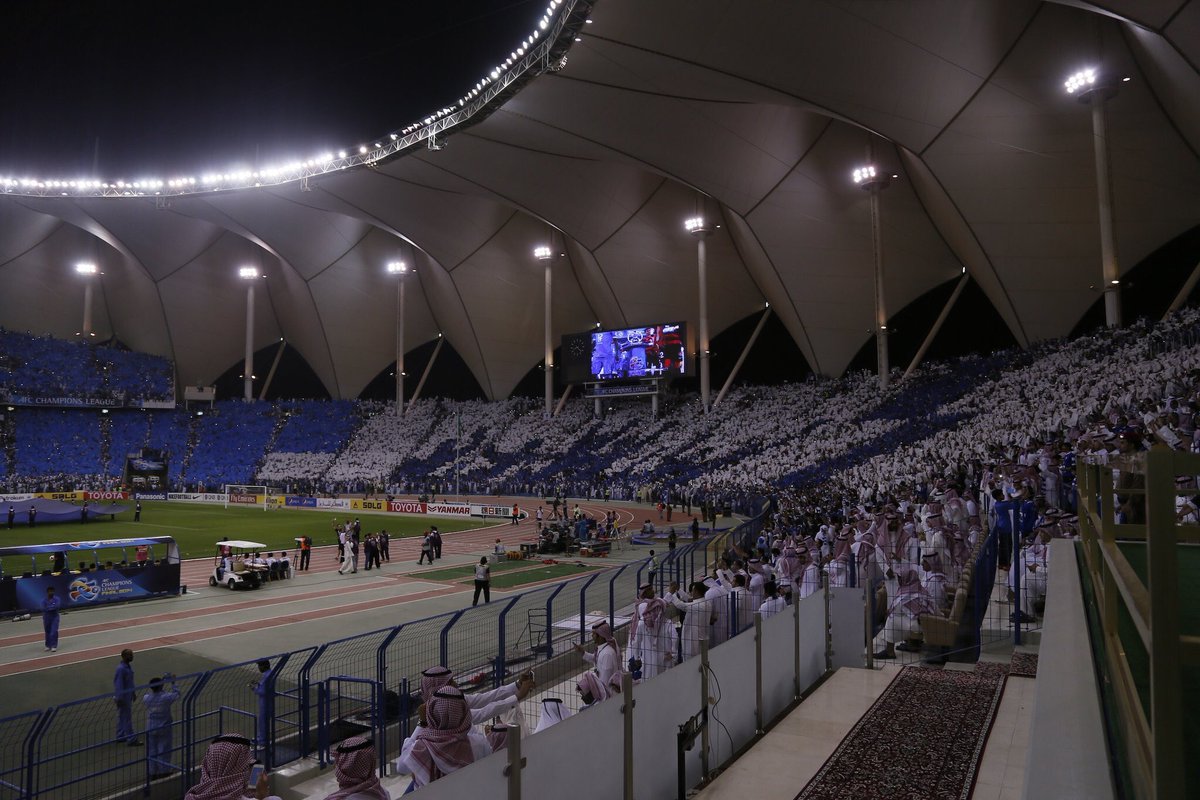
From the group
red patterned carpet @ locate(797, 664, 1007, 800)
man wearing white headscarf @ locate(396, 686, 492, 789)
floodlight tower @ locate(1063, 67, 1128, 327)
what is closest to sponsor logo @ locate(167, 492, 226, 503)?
floodlight tower @ locate(1063, 67, 1128, 327)

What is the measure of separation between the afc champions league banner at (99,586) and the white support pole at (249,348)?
60.9 m

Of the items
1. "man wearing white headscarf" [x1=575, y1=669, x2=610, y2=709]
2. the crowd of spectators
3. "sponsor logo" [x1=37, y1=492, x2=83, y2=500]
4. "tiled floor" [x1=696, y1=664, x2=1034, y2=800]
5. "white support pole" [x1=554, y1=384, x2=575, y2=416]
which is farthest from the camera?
the crowd of spectators

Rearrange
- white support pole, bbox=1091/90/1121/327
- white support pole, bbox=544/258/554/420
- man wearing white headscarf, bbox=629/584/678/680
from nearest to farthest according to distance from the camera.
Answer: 1. man wearing white headscarf, bbox=629/584/678/680
2. white support pole, bbox=1091/90/1121/327
3. white support pole, bbox=544/258/554/420

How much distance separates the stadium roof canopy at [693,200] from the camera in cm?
3092

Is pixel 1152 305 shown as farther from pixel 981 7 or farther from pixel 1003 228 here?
pixel 981 7

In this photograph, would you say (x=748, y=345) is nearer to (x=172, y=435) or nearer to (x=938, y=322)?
(x=938, y=322)

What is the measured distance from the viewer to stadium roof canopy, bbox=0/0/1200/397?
101ft

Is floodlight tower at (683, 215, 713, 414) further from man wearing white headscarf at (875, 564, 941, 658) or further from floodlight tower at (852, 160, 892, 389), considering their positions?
man wearing white headscarf at (875, 564, 941, 658)

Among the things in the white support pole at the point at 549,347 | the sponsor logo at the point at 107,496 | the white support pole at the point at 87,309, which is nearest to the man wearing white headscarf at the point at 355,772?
the white support pole at the point at 549,347

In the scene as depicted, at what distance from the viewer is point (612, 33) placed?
3262 cm

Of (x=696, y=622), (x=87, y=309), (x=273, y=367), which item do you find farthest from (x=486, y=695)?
(x=87, y=309)

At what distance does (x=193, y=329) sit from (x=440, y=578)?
225ft

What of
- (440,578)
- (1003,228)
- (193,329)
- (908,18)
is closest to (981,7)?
(908,18)

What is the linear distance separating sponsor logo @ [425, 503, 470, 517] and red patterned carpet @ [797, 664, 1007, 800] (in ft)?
125
